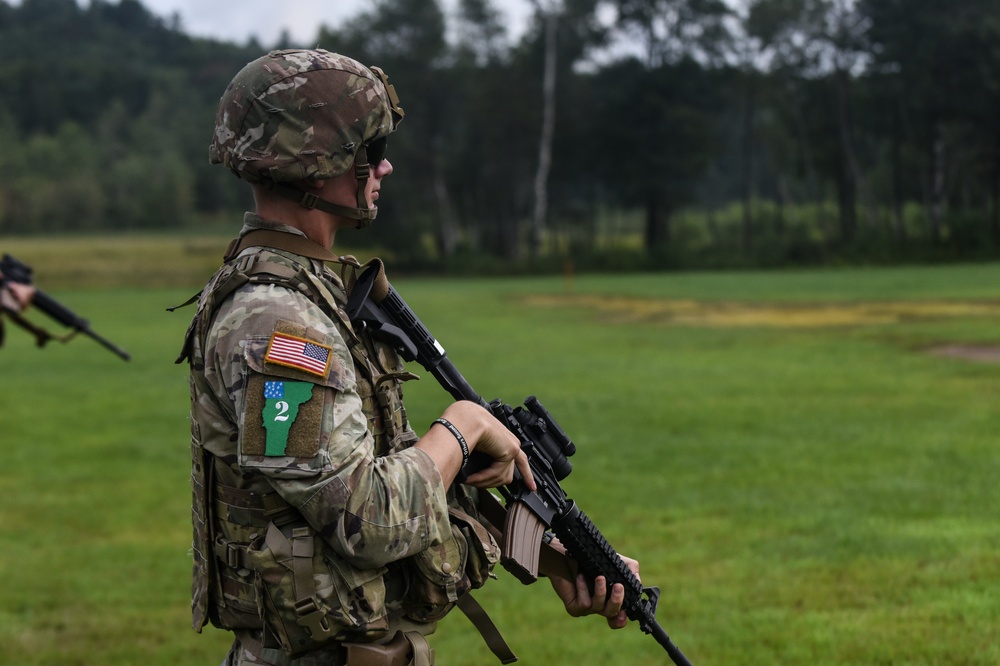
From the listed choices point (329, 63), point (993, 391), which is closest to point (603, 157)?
point (993, 391)

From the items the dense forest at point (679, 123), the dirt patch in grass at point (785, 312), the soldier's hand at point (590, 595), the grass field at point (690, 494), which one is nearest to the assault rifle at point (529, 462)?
the soldier's hand at point (590, 595)

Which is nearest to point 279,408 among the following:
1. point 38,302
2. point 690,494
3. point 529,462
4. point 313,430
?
point 313,430

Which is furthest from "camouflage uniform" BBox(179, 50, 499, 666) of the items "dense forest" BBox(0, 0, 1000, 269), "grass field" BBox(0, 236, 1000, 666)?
"dense forest" BBox(0, 0, 1000, 269)

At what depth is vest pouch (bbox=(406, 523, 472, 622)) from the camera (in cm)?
249

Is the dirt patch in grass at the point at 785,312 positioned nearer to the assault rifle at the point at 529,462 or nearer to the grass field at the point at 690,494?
the grass field at the point at 690,494

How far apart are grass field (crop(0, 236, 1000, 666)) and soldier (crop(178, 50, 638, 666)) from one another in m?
3.33

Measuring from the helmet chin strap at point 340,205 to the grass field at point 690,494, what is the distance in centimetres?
361

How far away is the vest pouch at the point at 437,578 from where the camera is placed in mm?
2490

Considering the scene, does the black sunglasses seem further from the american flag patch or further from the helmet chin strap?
the american flag patch

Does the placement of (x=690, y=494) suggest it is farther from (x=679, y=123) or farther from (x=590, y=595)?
(x=679, y=123)

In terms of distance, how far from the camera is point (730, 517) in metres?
8.09

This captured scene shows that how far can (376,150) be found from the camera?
261 cm

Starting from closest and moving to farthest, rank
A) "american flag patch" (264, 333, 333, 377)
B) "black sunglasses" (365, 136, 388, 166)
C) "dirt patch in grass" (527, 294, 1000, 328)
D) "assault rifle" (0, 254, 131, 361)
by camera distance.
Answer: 1. "american flag patch" (264, 333, 333, 377)
2. "black sunglasses" (365, 136, 388, 166)
3. "assault rifle" (0, 254, 131, 361)
4. "dirt patch in grass" (527, 294, 1000, 328)

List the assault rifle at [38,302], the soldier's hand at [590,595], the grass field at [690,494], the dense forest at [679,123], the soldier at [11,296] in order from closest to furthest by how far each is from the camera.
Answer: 1. the soldier's hand at [590,595]
2. the grass field at [690,494]
3. the soldier at [11,296]
4. the assault rifle at [38,302]
5. the dense forest at [679,123]
